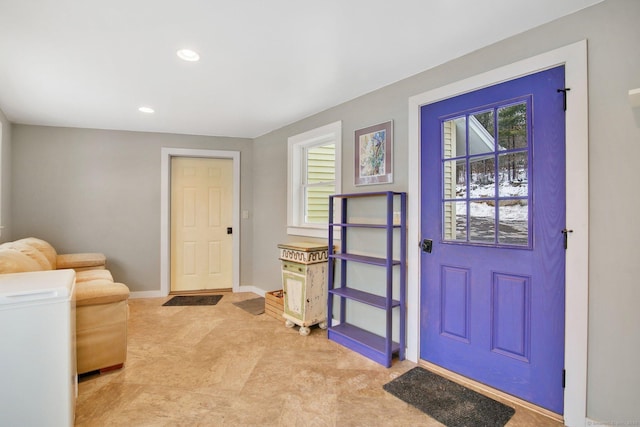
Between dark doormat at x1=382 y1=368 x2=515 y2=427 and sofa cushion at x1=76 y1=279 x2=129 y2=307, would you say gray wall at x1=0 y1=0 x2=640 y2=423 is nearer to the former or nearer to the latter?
dark doormat at x1=382 y1=368 x2=515 y2=427

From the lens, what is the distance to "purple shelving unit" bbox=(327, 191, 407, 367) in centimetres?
242

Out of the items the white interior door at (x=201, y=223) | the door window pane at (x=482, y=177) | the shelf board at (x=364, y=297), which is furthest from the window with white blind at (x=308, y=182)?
the door window pane at (x=482, y=177)

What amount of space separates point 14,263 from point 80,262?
1543mm

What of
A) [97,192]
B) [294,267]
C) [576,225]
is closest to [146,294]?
[97,192]

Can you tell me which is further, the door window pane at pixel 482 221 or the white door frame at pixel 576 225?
the door window pane at pixel 482 221

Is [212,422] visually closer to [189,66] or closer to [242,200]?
[189,66]

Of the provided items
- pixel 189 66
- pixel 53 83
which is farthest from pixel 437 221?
pixel 53 83

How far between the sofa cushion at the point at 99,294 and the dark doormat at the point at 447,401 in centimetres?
207

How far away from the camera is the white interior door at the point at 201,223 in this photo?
445cm

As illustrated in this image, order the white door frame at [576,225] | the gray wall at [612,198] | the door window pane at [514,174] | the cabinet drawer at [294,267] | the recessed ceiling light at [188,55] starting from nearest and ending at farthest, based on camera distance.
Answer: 1. the gray wall at [612,198]
2. the white door frame at [576,225]
3. the door window pane at [514,174]
4. the recessed ceiling light at [188,55]
5. the cabinet drawer at [294,267]

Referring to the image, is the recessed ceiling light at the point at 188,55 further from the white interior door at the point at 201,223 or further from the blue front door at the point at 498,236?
the white interior door at the point at 201,223

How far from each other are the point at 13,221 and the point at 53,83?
87.8 inches

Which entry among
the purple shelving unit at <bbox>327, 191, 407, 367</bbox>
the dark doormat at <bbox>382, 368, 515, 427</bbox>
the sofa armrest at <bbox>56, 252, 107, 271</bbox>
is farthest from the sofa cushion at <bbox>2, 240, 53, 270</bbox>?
the dark doormat at <bbox>382, 368, 515, 427</bbox>

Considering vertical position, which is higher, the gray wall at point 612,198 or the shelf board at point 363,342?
the gray wall at point 612,198
